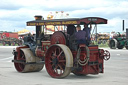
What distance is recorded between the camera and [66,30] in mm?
11383

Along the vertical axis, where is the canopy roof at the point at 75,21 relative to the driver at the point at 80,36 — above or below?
above

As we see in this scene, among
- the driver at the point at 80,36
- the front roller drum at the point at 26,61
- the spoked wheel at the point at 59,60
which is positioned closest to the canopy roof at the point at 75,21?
the driver at the point at 80,36

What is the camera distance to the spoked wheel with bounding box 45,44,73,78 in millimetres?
10273

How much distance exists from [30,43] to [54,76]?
8.81 feet

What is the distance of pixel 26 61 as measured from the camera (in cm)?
1218

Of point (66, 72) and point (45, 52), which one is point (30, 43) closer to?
point (45, 52)

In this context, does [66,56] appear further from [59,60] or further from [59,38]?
[59,38]

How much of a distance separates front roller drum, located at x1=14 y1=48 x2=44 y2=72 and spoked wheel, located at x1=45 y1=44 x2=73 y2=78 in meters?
1.38

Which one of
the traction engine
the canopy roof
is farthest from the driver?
the canopy roof

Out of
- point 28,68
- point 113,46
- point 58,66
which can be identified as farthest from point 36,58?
point 113,46

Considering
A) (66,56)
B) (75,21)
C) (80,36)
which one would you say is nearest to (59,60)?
(66,56)

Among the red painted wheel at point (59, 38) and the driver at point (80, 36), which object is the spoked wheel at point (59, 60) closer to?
the red painted wheel at point (59, 38)

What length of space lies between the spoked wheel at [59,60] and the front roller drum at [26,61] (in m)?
1.38

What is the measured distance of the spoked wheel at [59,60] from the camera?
33.7 ft
